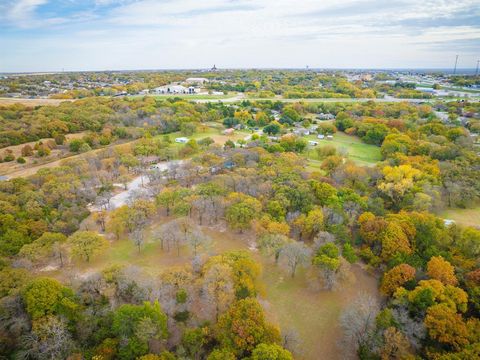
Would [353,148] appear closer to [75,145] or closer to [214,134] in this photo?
[214,134]

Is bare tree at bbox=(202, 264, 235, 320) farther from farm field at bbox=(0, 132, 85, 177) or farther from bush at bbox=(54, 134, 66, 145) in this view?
bush at bbox=(54, 134, 66, 145)

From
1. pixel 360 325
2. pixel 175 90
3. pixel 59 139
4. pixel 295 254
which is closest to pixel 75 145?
pixel 59 139

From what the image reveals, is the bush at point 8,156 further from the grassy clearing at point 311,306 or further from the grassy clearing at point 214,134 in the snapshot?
the grassy clearing at point 311,306

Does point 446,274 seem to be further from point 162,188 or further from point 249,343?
point 162,188

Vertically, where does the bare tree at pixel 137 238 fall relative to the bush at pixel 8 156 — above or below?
below

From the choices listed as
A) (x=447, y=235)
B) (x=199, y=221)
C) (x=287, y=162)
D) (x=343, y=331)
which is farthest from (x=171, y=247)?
(x=447, y=235)

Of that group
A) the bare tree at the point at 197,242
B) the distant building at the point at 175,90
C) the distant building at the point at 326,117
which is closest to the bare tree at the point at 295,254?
the bare tree at the point at 197,242

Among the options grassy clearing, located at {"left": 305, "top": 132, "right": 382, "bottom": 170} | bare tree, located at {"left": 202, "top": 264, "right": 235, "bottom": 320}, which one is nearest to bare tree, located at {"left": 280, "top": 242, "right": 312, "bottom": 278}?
bare tree, located at {"left": 202, "top": 264, "right": 235, "bottom": 320}
